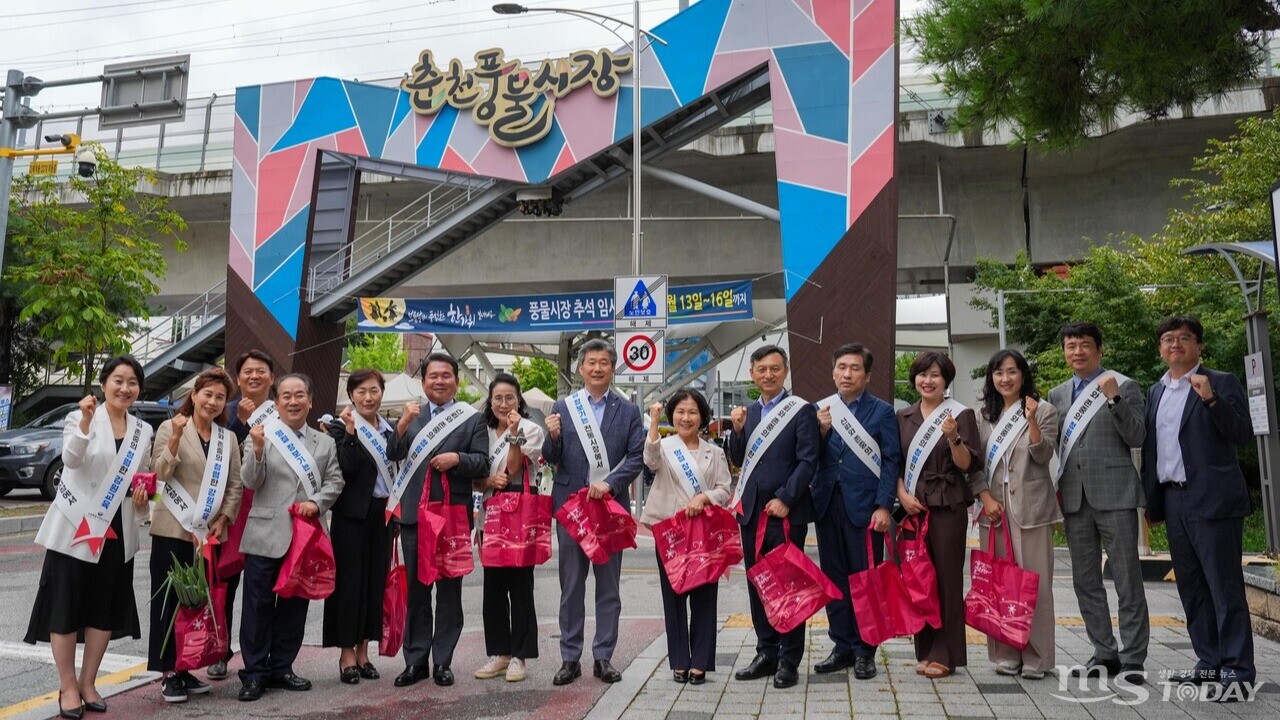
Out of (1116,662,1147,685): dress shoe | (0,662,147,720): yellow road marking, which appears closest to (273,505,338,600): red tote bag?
(0,662,147,720): yellow road marking

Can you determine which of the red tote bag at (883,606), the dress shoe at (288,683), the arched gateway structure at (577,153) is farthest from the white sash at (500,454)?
the arched gateway structure at (577,153)

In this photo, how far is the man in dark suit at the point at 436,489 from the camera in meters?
5.66

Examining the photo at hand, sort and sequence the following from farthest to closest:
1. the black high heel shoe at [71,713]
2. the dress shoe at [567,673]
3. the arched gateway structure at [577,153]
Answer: the arched gateway structure at [577,153] → the dress shoe at [567,673] → the black high heel shoe at [71,713]

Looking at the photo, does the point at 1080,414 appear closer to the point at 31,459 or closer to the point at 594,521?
the point at 594,521

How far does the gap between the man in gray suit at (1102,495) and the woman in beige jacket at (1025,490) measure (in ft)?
0.47

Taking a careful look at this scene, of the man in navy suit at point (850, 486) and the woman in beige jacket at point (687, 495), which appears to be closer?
the woman in beige jacket at point (687, 495)

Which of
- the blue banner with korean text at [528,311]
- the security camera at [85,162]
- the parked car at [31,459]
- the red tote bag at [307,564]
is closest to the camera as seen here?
the red tote bag at [307,564]

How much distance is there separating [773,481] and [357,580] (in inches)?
93.6

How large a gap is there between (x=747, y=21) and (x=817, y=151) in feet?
8.82

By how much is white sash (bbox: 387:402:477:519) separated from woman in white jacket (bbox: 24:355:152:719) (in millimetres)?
1320

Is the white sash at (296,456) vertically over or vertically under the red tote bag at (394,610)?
over

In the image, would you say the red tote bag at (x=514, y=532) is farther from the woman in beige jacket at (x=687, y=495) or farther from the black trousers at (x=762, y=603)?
the black trousers at (x=762, y=603)

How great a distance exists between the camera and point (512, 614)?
5777 millimetres

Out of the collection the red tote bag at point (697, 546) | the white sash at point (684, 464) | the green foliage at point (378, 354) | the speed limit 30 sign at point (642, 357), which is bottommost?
the red tote bag at point (697, 546)
